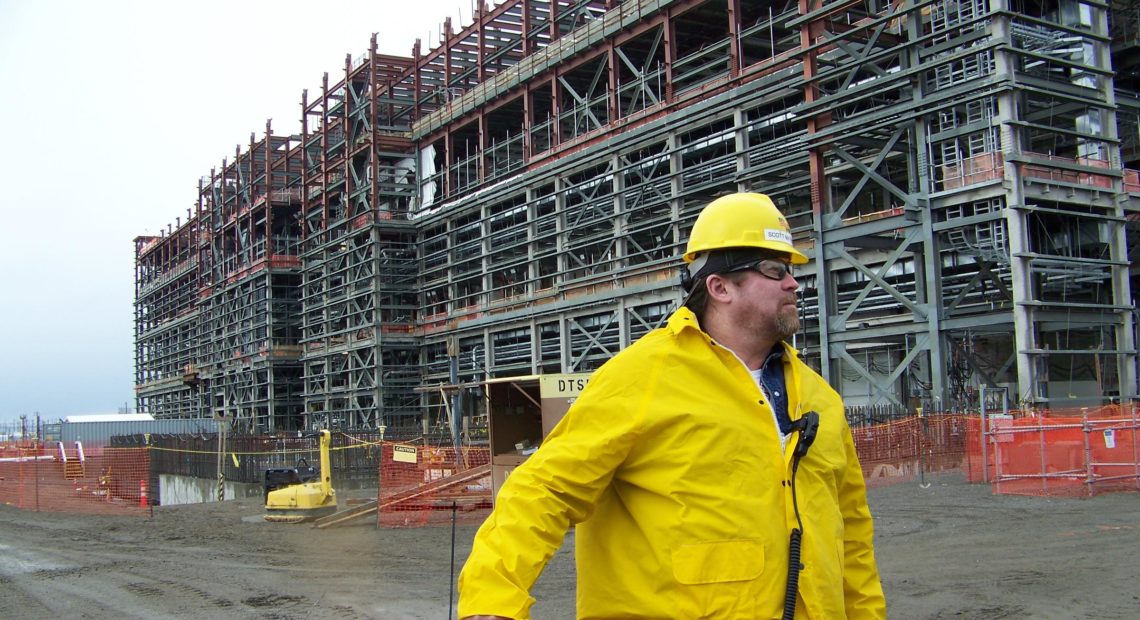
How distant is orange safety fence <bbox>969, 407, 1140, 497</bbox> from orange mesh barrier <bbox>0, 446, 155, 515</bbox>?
58.0 feet

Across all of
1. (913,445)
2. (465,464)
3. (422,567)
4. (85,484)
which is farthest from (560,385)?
(85,484)

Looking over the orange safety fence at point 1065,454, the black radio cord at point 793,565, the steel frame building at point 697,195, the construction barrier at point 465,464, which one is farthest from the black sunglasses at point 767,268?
the steel frame building at point 697,195

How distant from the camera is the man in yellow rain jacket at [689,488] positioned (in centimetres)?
228

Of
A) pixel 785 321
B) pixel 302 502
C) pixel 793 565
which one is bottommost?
pixel 302 502

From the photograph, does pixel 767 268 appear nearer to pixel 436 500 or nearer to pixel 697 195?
pixel 436 500

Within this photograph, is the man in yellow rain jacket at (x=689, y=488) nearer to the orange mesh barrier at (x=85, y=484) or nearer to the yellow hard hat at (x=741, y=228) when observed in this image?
the yellow hard hat at (x=741, y=228)

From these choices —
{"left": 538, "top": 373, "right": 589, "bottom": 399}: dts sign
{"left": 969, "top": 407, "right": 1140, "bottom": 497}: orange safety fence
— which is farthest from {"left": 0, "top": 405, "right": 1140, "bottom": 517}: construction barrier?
{"left": 538, "top": 373, "right": 589, "bottom": 399}: dts sign

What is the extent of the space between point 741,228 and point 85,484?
25.7 metres

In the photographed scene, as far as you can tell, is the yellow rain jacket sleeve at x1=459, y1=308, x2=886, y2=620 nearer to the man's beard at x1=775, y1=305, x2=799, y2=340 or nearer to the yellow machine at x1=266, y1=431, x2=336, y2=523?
the man's beard at x1=775, y1=305, x2=799, y2=340

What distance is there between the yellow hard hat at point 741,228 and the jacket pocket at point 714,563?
0.79 m

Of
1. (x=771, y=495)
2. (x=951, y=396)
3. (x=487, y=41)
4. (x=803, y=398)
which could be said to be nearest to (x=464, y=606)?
(x=771, y=495)

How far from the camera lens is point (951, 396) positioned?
25641 millimetres

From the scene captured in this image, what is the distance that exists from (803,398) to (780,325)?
225mm

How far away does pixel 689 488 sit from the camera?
7.78 ft
